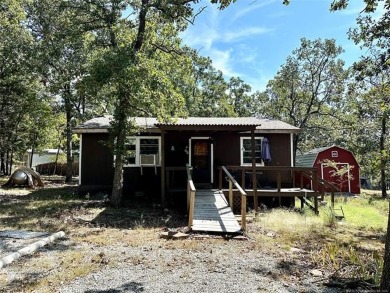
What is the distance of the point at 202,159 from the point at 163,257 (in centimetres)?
839

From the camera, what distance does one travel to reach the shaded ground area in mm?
4594

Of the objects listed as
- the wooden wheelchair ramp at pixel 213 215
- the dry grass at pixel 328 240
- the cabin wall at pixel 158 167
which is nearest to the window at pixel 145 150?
the cabin wall at pixel 158 167

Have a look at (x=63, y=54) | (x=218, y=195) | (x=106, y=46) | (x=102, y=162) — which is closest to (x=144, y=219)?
(x=218, y=195)

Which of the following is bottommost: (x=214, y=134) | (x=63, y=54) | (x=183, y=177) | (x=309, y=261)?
(x=309, y=261)

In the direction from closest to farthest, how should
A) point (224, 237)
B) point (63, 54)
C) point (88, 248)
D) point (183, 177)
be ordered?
point (88, 248)
point (224, 237)
point (183, 177)
point (63, 54)

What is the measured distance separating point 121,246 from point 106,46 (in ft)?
27.1

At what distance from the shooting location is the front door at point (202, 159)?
13961mm

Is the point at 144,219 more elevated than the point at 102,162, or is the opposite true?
the point at 102,162

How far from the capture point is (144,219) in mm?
9773

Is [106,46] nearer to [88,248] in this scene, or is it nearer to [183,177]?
[183,177]

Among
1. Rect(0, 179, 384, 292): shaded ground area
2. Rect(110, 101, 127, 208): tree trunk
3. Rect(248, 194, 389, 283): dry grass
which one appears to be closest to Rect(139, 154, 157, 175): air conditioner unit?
Rect(110, 101, 127, 208): tree trunk

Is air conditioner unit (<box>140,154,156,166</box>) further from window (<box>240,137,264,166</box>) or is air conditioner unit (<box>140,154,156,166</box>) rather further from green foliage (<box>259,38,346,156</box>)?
green foliage (<box>259,38,346,156</box>)

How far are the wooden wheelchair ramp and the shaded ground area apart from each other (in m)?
0.43

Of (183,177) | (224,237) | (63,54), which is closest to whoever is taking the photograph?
(224,237)
